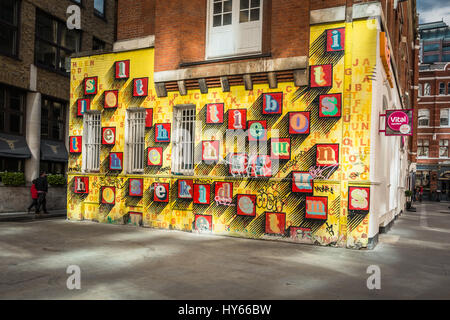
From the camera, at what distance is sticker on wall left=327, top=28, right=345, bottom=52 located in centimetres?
962

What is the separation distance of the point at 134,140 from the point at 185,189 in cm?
274

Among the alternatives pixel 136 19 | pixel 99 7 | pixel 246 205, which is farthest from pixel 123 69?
pixel 99 7

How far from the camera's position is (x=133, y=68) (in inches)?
499

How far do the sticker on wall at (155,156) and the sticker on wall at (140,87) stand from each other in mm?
1849

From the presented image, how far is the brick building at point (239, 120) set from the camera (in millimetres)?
9508

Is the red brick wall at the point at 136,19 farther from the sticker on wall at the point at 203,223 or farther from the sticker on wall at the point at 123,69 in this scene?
the sticker on wall at the point at 203,223

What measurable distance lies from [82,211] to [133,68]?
5406 mm

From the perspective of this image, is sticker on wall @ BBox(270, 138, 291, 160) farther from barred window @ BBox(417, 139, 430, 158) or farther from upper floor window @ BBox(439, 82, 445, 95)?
upper floor window @ BBox(439, 82, 445, 95)

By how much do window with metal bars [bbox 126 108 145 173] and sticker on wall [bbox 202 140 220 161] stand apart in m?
2.53

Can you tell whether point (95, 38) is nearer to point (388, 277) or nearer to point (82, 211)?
point (82, 211)

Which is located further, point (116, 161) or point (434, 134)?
point (434, 134)

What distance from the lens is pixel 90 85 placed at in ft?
44.4

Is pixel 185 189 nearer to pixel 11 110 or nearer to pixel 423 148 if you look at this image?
pixel 11 110

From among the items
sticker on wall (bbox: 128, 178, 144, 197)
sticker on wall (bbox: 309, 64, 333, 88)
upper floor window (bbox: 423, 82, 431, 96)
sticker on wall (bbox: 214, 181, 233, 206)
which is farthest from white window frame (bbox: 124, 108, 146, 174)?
upper floor window (bbox: 423, 82, 431, 96)
